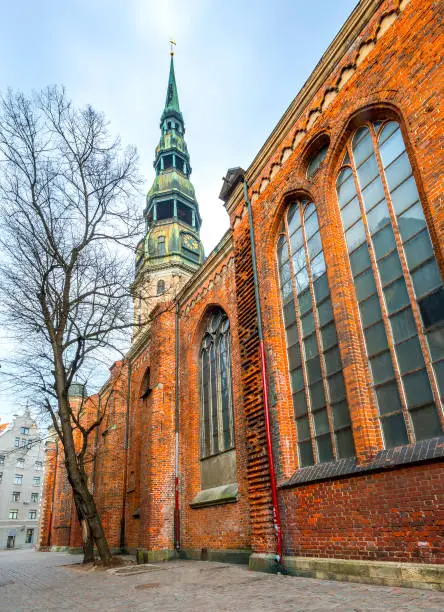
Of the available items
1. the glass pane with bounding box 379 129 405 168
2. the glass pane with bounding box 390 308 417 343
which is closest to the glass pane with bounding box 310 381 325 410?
the glass pane with bounding box 390 308 417 343

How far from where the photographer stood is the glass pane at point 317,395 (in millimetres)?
7379

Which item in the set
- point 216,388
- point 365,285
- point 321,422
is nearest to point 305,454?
point 321,422

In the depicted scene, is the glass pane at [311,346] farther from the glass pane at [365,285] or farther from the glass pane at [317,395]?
the glass pane at [365,285]

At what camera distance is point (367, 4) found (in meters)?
7.38

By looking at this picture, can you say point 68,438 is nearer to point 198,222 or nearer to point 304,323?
point 304,323

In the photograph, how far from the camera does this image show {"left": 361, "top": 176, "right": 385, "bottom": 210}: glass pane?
6855mm

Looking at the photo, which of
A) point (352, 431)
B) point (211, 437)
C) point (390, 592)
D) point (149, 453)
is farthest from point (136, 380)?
point (390, 592)

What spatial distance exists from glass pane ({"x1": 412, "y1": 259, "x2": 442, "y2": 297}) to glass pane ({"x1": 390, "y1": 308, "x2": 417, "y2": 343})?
321 mm

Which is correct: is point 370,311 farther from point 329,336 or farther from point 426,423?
point 426,423

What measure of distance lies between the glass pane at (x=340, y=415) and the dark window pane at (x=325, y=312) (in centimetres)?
141

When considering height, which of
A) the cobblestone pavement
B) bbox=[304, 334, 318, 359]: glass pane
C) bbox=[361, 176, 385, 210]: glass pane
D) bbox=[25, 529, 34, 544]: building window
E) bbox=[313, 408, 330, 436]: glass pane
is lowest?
bbox=[25, 529, 34, 544]: building window

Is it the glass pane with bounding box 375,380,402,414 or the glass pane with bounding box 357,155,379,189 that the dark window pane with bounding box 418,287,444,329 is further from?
the glass pane with bounding box 357,155,379,189

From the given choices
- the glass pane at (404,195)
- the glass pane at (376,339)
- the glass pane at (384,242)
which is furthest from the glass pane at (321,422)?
the glass pane at (404,195)

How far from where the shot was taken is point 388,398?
6148mm
